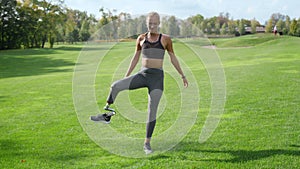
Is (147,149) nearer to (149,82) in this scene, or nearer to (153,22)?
(149,82)

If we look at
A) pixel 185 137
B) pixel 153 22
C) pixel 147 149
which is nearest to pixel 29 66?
pixel 185 137

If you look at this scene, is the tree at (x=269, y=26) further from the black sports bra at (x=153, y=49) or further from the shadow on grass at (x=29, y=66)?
the black sports bra at (x=153, y=49)

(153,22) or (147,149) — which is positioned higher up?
(153,22)

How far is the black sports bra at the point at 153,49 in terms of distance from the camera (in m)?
5.14

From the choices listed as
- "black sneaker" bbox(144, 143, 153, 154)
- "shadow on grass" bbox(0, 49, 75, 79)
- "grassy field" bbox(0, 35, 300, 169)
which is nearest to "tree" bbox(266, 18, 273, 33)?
"shadow on grass" bbox(0, 49, 75, 79)

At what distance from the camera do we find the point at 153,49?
203 inches

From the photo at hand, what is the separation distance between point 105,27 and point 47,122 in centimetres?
311

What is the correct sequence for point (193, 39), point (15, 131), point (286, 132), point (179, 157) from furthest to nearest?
point (15, 131) < point (193, 39) < point (286, 132) < point (179, 157)

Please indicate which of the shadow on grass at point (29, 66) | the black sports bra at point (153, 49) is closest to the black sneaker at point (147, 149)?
the black sports bra at point (153, 49)

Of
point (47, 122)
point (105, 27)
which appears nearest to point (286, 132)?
point (105, 27)

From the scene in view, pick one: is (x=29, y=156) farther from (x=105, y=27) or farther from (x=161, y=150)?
(x=105, y=27)

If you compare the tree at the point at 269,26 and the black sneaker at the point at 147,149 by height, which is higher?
the tree at the point at 269,26

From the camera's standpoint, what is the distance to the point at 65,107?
401 inches

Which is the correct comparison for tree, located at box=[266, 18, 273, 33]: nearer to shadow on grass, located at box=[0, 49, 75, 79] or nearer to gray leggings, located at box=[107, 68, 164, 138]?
shadow on grass, located at box=[0, 49, 75, 79]
